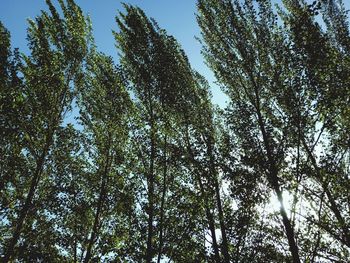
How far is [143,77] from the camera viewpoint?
12508 mm

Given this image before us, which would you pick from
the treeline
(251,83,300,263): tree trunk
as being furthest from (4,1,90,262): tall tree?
(251,83,300,263): tree trunk

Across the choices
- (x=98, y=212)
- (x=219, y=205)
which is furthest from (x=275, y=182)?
(x=98, y=212)

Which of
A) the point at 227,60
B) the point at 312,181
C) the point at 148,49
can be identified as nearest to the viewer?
the point at 312,181

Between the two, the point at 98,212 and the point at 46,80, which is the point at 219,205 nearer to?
the point at 98,212

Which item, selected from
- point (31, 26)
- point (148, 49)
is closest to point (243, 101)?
point (148, 49)

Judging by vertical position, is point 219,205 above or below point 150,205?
above

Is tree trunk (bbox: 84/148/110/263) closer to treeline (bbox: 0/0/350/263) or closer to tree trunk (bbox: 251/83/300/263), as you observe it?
treeline (bbox: 0/0/350/263)

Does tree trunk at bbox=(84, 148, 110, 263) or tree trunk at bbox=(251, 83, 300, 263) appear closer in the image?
tree trunk at bbox=(251, 83, 300, 263)

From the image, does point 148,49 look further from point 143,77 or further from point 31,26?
point 31,26

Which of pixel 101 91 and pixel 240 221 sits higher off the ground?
pixel 101 91

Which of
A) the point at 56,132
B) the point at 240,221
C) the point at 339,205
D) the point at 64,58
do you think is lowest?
the point at 240,221

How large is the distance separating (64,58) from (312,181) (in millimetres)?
9547

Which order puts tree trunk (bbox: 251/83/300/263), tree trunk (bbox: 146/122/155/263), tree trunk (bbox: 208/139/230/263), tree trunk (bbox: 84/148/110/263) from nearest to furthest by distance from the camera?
tree trunk (bbox: 251/83/300/263), tree trunk (bbox: 146/122/155/263), tree trunk (bbox: 208/139/230/263), tree trunk (bbox: 84/148/110/263)

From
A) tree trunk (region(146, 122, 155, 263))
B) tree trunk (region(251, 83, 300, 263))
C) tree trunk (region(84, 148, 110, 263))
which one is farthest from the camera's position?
tree trunk (region(84, 148, 110, 263))
